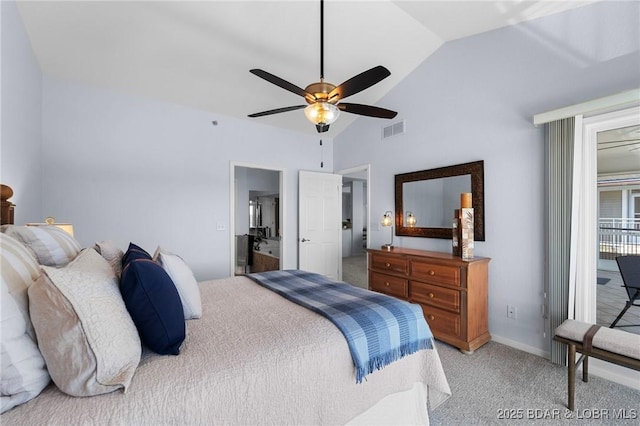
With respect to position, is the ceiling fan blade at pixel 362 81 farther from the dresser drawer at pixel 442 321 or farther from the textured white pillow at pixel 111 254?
the dresser drawer at pixel 442 321

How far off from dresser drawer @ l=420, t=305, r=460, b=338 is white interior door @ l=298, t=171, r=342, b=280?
214 cm

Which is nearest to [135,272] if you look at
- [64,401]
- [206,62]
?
[64,401]

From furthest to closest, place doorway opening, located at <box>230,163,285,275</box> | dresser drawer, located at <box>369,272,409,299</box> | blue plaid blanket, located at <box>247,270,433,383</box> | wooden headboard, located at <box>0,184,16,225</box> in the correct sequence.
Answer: doorway opening, located at <box>230,163,285,275</box> → dresser drawer, located at <box>369,272,409,299</box> → wooden headboard, located at <box>0,184,16,225</box> → blue plaid blanket, located at <box>247,270,433,383</box>

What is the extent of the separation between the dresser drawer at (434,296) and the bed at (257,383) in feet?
3.77

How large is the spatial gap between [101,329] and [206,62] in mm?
2982

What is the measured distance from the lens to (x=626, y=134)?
7.20ft

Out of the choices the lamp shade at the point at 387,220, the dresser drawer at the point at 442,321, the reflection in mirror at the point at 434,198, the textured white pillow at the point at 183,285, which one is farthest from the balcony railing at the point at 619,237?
the textured white pillow at the point at 183,285

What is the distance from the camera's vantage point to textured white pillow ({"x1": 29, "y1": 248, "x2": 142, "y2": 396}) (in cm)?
83

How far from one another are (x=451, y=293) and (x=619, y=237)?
1378 millimetres

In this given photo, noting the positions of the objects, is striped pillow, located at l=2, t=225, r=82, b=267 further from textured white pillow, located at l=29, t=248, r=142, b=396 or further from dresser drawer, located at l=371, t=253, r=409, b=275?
dresser drawer, located at l=371, t=253, r=409, b=275

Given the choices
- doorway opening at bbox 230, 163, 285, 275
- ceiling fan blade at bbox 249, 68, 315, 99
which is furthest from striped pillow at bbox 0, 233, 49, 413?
doorway opening at bbox 230, 163, 285, 275

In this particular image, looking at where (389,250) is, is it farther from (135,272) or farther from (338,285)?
(135,272)

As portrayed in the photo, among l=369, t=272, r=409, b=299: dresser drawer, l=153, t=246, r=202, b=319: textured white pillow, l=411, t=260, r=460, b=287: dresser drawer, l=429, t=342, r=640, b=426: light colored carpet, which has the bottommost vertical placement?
l=429, t=342, r=640, b=426: light colored carpet

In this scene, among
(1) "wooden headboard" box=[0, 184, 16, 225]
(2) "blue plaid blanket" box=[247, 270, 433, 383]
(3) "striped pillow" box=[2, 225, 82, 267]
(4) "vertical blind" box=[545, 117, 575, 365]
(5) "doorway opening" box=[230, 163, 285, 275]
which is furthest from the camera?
(5) "doorway opening" box=[230, 163, 285, 275]
